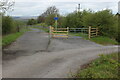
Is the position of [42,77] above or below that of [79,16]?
below

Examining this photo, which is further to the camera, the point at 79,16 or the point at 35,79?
the point at 79,16

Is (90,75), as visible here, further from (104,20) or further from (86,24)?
(86,24)

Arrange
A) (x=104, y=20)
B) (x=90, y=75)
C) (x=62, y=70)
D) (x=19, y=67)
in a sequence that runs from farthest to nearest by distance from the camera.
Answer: (x=104, y=20) < (x=19, y=67) < (x=62, y=70) < (x=90, y=75)

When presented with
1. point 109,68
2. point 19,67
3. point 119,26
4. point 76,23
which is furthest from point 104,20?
point 19,67

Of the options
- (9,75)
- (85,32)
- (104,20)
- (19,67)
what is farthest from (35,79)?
(85,32)

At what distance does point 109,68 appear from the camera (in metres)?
6.09

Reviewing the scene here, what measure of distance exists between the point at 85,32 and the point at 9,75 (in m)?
14.1

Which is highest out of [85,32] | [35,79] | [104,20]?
[104,20]

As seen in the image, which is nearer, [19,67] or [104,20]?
[19,67]

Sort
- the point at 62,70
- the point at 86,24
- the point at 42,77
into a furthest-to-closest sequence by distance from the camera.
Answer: the point at 86,24, the point at 62,70, the point at 42,77

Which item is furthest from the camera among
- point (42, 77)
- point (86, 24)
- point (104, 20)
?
point (86, 24)

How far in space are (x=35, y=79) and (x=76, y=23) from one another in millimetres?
18752

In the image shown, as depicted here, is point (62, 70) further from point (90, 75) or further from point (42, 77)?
point (90, 75)

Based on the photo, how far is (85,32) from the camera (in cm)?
1867
